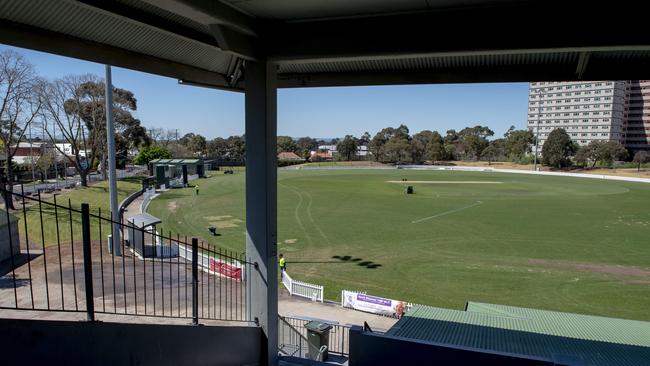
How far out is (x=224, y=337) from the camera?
18.8 feet

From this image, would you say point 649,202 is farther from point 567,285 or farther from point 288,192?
point 288,192

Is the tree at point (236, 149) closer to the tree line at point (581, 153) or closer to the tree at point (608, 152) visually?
the tree line at point (581, 153)

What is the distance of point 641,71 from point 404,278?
11.8m

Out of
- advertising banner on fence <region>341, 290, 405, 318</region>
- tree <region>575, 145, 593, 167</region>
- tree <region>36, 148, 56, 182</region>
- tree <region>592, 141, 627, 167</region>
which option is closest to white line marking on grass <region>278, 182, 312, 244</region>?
advertising banner on fence <region>341, 290, 405, 318</region>

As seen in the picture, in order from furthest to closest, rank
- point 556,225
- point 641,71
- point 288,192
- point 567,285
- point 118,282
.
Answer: point 288,192
point 556,225
point 567,285
point 118,282
point 641,71

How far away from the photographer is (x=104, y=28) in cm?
539

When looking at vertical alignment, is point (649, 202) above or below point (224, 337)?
below

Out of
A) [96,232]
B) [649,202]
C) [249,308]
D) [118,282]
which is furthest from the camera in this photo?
[649,202]

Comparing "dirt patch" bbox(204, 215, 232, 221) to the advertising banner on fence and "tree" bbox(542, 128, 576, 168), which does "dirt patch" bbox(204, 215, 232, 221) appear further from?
"tree" bbox(542, 128, 576, 168)

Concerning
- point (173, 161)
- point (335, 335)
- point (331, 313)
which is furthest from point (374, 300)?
point (173, 161)

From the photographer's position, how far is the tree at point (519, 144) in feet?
386

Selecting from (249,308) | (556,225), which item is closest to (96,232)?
(249,308)

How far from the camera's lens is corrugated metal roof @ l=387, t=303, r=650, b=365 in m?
5.43

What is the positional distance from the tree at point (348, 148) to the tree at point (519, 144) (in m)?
42.6
